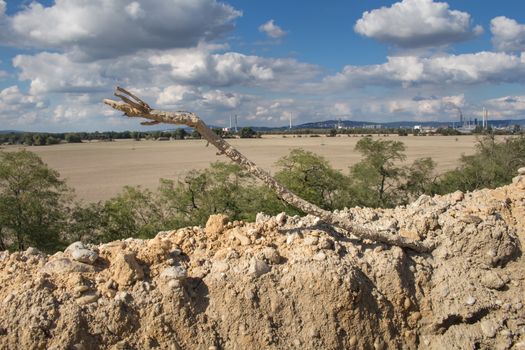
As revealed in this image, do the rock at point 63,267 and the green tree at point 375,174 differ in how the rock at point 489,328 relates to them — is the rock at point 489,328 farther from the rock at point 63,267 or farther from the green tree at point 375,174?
the green tree at point 375,174

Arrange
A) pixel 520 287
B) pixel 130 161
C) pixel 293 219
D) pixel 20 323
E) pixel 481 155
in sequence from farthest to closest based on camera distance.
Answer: pixel 130 161 < pixel 481 155 < pixel 293 219 < pixel 520 287 < pixel 20 323

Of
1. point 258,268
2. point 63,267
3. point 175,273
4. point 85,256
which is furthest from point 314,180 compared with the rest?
point 63,267

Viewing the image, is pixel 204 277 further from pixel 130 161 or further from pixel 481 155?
pixel 130 161

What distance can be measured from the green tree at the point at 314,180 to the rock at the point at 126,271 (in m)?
23.8

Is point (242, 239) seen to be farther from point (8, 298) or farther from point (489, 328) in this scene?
point (489, 328)

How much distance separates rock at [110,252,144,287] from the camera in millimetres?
8773

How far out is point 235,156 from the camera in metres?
9.97

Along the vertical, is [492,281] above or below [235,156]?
below

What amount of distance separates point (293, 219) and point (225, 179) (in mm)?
19638

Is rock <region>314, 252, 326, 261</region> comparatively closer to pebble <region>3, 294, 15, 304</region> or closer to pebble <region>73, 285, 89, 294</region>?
pebble <region>73, 285, 89, 294</region>

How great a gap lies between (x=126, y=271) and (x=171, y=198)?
848 inches

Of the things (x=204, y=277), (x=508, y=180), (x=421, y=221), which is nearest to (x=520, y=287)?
(x=421, y=221)

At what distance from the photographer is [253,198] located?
30188mm

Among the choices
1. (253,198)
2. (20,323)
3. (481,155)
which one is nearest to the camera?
(20,323)
